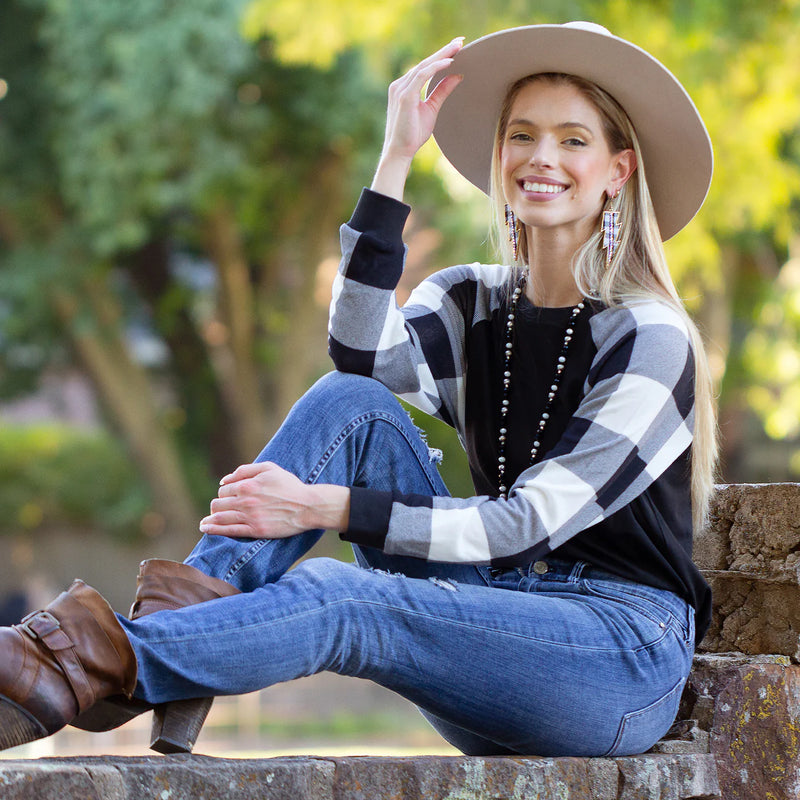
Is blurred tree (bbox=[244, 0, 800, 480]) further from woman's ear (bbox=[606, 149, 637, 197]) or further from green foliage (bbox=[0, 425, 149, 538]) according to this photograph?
green foliage (bbox=[0, 425, 149, 538])

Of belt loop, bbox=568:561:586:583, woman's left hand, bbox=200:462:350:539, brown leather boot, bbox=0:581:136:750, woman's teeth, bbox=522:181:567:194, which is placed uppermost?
woman's teeth, bbox=522:181:567:194

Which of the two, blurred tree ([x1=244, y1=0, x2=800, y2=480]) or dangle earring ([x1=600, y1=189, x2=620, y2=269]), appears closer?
dangle earring ([x1=600, y1=189, x2=620, y2=269])

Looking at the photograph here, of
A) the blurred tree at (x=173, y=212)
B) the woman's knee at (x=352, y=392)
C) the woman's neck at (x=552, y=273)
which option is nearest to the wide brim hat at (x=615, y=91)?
the woman's neck at (x=552, y=273)

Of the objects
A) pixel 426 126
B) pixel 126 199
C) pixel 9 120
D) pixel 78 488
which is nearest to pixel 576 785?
pixel 426 126

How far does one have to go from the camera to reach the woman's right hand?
7.63ft

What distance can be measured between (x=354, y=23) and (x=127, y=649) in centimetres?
549

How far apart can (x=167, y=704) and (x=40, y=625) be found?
24 centimetres

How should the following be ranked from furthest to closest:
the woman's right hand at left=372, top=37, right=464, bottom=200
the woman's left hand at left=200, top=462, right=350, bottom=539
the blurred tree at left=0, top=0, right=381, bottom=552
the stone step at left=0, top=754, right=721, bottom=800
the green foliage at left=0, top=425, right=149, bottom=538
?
the green foliage at left=0, top=425, right=149, bottom=538 → the blurred tree at left=0, top=0, right=381, bottom=552 → the woman's right hand at left=372, top=37, right=464, bottom=200 → the woman's left hand at left=200, top=462, right=350, bottom=539 → the stone step at left=0, top=754, right=721, bottom=800

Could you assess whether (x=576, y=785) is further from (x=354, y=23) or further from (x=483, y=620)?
(x=354, y=23)

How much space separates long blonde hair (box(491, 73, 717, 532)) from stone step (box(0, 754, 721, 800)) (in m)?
0.53

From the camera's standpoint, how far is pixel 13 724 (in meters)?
1.75

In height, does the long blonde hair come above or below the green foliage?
above

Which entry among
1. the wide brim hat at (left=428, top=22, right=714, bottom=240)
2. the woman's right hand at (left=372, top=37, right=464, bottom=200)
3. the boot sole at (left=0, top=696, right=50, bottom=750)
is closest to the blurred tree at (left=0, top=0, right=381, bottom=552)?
the wide brim hat at (left=428, top=22, right=714, bottom=240)

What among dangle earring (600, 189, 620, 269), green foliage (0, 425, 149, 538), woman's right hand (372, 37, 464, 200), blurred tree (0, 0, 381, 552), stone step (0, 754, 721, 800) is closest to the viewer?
stone step (0, 754, 721, 800)
